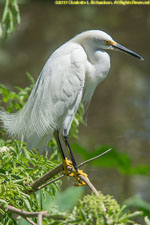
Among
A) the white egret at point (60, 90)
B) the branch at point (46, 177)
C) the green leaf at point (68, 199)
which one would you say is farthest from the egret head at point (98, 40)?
the green leaf at point (68, 199)

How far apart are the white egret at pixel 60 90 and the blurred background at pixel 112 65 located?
8.89 feet

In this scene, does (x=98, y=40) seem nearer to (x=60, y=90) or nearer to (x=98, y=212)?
(x=60, y=90)

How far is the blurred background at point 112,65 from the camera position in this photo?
4871 mm

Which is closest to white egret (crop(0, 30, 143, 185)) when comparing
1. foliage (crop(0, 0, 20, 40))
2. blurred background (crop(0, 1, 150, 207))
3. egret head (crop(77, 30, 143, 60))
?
egret head (crop(77, 30, 143, 60))

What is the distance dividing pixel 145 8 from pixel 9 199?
519cm

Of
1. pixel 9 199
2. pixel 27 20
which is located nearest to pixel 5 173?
pixel 9 199

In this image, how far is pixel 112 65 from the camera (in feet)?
18.5

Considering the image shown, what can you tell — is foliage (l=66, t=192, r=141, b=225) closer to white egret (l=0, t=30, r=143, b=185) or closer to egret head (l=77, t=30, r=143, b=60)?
white egret (l=0, t=30, r=143, b=185)

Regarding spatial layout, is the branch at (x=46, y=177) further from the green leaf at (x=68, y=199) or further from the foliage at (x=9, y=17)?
the green leaf at (x=68, y=199)

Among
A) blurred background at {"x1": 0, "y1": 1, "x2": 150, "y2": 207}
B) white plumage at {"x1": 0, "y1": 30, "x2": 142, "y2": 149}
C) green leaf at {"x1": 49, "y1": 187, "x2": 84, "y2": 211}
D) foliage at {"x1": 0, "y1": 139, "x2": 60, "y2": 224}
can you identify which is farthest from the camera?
blurred background at {"x1": 0, "y1": 1, "x2": 150, "y2": 207}

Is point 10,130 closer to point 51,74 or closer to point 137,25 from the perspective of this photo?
point 51,74

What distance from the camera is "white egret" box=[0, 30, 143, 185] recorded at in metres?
1.67

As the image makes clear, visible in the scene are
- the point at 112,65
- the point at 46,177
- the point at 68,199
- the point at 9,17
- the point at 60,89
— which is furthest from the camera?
the point at 112,65

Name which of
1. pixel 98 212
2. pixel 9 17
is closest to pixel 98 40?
pixel 9 17
